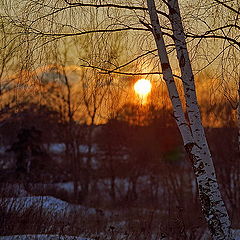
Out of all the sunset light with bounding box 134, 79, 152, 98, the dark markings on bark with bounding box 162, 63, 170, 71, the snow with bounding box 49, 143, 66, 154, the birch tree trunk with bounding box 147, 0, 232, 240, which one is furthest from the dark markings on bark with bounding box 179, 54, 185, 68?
the snow with bounding box 49, 143, 66, 154

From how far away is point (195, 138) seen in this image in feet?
18.1

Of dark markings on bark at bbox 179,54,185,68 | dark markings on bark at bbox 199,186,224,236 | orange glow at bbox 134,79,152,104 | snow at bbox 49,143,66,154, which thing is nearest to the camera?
dark markings on bark at bbox 199,186,224,236

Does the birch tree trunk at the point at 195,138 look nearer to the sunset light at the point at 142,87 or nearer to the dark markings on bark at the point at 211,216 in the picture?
the dark markings on bark at the point at 211,216

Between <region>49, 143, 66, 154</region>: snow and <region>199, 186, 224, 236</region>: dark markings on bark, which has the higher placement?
<region>49, 143, 66, 154</region>: snow

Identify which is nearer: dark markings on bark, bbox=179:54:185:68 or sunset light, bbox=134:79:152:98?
dark markings on bark, bbox=179:54:185:68

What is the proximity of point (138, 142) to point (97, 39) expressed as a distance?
969 inches

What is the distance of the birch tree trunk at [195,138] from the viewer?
5.46 m

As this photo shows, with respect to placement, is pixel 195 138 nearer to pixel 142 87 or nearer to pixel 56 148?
pixel 142 87

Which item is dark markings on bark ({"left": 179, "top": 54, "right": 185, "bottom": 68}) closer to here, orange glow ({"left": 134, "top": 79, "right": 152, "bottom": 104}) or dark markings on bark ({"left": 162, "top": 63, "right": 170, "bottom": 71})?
dark markings on bark ({"left": 162, "top": 63, "right": 170, "bottom": 71})

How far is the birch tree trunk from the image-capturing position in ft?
17.9

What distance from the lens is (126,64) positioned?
19.4ft

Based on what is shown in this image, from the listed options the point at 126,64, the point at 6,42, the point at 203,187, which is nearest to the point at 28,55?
the point at 6,42

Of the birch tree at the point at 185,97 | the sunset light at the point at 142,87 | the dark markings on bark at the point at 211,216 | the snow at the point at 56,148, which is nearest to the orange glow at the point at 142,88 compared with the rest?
the sunset light at the point at 142,87

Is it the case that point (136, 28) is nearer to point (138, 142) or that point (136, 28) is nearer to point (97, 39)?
point (97, 39)
